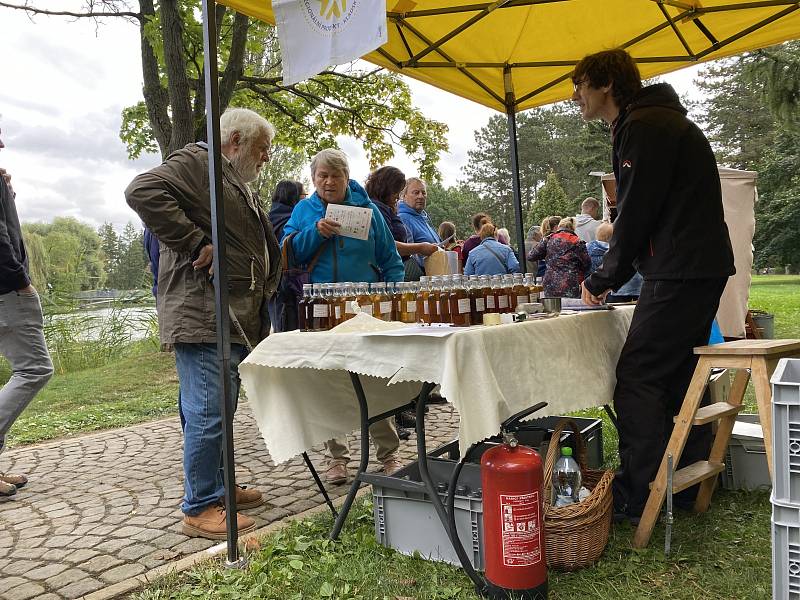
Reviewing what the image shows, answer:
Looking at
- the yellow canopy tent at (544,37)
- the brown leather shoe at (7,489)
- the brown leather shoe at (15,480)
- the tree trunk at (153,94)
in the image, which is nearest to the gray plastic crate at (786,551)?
the yellow canopy tent at (544,37)

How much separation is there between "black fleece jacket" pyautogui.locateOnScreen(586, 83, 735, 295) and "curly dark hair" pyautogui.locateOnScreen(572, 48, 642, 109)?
166mm

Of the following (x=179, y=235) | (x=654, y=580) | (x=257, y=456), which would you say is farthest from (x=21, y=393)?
(x=654, y=580)

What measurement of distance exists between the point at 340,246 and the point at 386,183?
4.19 ft

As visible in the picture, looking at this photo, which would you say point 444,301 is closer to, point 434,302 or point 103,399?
point 434,302

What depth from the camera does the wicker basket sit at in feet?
7.86

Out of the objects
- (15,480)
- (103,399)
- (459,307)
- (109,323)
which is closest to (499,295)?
(459,307)

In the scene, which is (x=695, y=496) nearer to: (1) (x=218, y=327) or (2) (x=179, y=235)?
(1) (x=218, y=327)

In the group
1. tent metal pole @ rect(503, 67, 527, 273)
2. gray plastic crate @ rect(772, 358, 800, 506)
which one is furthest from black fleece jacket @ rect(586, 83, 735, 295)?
A: tent metal pole @ rect(503, 67, 527, 273)

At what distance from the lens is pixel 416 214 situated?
5.89 m

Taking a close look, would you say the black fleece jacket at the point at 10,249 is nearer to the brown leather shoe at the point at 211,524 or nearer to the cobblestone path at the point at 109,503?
the cobblestone path at the point at 109,503

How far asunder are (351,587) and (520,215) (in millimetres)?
3289

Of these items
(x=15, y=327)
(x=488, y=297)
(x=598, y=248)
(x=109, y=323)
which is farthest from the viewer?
(x=109, y=323)

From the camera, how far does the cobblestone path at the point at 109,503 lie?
9.27ft

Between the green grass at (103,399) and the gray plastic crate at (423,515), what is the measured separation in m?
4.13
